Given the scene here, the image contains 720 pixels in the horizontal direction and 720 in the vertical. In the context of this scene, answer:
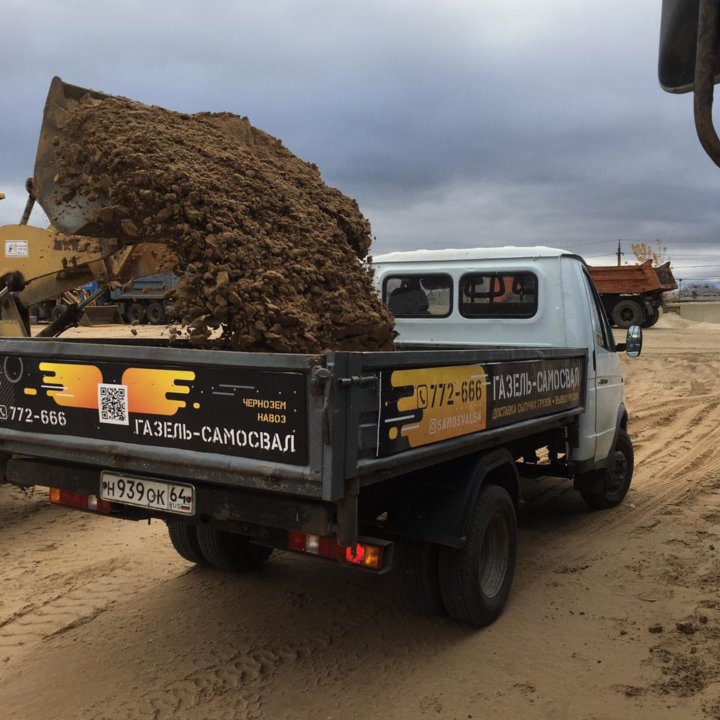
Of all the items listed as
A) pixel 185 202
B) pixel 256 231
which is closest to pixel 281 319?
pixel 256 231

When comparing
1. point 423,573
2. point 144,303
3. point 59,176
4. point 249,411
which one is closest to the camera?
point 249,411

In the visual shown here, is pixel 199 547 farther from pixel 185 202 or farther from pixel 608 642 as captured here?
pixel 608 642


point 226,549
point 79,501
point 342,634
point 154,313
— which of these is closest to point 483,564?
point 342,634

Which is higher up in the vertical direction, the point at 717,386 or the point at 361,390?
the point at 361,390

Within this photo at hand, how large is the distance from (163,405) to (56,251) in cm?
355

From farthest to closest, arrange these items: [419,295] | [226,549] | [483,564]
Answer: [419,295] → [226,549] → [483,564]

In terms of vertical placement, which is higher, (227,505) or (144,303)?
(144,303)

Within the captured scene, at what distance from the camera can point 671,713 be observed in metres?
3.02

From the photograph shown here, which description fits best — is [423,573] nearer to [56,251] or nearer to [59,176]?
[59,176]

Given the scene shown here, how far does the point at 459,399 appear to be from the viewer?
334 centimetres

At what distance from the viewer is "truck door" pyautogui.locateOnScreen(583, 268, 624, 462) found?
5504mm

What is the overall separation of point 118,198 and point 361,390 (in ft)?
7.06

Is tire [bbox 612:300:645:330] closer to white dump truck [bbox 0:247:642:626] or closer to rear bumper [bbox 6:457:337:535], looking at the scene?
white dump truck [bbox 0:247:642:626]

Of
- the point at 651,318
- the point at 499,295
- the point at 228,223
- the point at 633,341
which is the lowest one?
the point at 633,341
